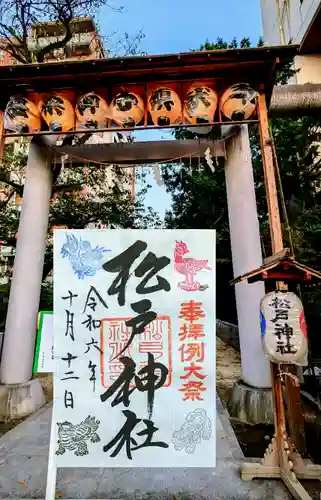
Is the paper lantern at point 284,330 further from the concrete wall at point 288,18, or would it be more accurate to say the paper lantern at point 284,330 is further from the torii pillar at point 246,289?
the concrete wall at point 288,18

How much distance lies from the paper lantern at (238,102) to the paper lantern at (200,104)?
16 cm

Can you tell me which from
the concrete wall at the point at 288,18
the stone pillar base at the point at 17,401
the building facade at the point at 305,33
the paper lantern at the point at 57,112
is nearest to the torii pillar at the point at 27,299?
the stone pillar base at the point at 17,401

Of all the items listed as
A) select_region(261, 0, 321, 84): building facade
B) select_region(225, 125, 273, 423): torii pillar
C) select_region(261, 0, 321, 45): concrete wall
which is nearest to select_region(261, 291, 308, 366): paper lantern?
select_region(225, 125, 273, 423): torii pillar

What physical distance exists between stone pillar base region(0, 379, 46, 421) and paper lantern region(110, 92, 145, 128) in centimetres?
494

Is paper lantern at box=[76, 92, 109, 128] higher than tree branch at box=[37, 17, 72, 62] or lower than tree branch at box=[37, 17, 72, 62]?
lower

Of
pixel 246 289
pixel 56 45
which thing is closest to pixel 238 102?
pixel 246 289

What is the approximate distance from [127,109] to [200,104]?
1.07m

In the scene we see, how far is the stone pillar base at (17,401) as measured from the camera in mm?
5668

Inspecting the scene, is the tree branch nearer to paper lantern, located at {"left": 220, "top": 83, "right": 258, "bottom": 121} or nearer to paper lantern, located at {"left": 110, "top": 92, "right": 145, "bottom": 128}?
paper lantern, located at {"left": 110, "top": 92, "right": 145, "bottom": 128}

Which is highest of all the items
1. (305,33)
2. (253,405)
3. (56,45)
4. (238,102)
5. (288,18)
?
(288,18)

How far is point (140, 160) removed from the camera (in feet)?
22.7

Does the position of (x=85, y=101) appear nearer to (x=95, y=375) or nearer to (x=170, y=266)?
(x=170, y=266)

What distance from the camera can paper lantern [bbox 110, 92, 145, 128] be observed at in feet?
15.4

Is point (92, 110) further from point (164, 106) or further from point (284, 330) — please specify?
point (284, 330)
